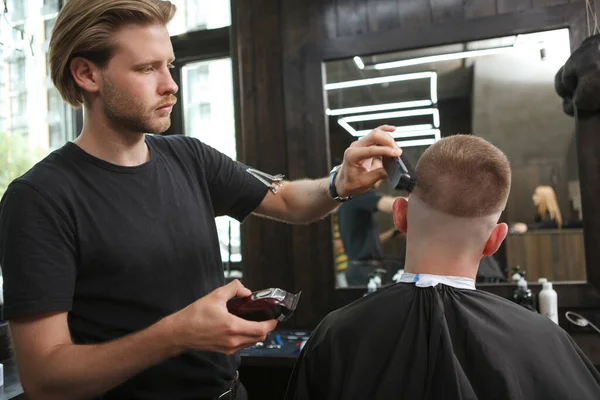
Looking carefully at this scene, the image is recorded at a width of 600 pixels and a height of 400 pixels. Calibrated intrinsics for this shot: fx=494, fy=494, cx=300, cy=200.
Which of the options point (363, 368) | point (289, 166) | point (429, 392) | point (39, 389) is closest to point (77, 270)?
point (39, 389)

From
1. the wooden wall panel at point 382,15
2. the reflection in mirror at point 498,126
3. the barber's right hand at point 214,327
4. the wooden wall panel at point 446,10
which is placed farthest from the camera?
the wooden wall panel at point 382,15

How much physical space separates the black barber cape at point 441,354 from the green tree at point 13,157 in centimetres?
238

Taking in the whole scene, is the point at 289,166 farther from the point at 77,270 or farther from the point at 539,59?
the point at 77,270

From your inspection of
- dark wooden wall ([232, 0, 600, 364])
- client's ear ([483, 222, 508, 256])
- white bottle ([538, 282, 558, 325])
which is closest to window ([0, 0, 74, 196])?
dark wooden wall ([232, 0, 600, 364])

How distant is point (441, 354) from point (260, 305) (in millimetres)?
518

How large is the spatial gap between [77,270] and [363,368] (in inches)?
31.3

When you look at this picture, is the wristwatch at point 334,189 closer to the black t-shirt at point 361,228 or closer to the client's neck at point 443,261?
the client's neck at point 443,261

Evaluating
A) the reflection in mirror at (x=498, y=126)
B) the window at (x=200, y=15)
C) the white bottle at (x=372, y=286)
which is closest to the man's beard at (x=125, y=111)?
the reflection in mirror at (x=498, y=126)

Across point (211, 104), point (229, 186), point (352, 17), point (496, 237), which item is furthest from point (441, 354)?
point (211, 104)

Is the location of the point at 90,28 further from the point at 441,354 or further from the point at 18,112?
the point at 18,112

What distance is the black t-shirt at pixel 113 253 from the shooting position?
46.3 inches

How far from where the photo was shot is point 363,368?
1.32 m

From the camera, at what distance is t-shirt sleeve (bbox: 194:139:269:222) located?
1.72 meters

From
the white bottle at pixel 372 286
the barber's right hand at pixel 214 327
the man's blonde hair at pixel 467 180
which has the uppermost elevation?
the man's blonde hair at pixel 467 180
